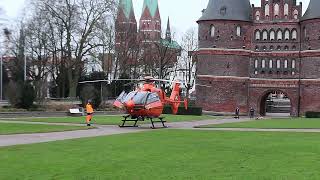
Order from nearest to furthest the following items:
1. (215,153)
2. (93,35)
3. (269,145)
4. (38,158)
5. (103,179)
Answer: (103,179) < (38,158) < (215,153) < (269,145) < (93,35)

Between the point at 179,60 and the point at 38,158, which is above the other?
the point at 179,60

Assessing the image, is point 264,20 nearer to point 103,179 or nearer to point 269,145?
point 269,145

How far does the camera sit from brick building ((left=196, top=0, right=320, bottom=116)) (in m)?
66.0

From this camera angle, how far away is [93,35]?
202ft

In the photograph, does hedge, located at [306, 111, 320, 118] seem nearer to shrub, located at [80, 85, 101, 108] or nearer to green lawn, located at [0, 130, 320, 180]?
shrub, located at [80, 85, 101, 108]

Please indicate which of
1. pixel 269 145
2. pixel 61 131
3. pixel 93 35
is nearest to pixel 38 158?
pixel 269 145

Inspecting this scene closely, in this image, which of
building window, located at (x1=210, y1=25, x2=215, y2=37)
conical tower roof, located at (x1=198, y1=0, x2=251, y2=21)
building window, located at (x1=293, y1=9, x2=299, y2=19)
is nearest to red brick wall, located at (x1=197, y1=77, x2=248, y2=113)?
building window, located at (x1=210, y1=25, x2=215, y2=37)

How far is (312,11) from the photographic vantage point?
212 feet

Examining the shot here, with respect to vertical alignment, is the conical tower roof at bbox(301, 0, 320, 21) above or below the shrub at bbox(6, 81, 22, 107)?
above

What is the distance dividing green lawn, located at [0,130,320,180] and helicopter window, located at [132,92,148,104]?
42.6ft

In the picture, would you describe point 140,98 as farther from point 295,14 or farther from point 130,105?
point 295,14

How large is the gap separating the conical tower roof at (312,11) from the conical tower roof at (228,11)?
6.67 meters

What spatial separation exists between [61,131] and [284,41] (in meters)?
45.3

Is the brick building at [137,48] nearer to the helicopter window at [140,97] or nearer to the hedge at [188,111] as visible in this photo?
the hedge at [188,111]
